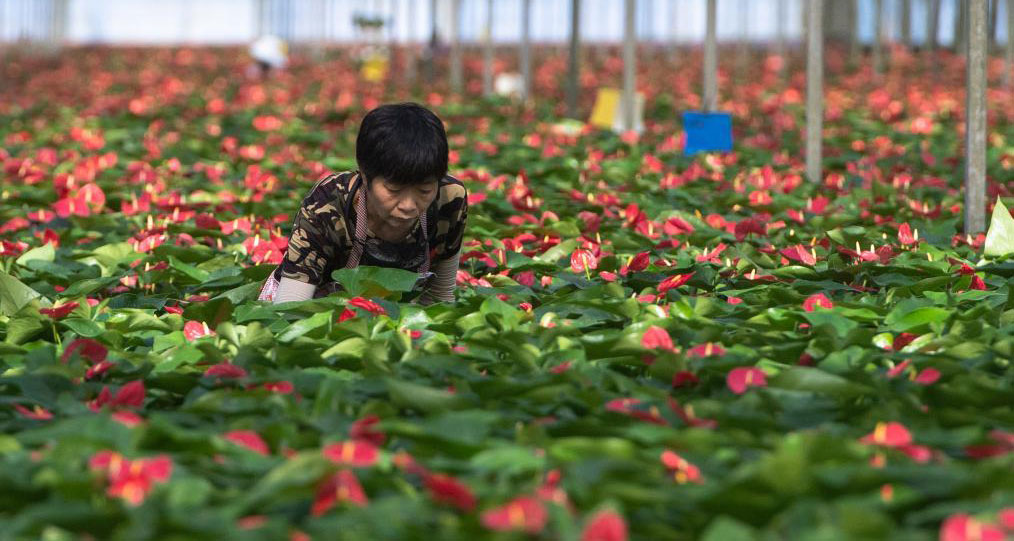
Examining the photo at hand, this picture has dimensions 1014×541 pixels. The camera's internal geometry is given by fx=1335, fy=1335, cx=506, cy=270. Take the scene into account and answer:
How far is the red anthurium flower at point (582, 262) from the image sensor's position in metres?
4.15

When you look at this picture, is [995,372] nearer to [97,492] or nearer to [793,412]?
[793,412]

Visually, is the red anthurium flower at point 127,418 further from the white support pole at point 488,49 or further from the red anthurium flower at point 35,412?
the white support pole at point 488,49

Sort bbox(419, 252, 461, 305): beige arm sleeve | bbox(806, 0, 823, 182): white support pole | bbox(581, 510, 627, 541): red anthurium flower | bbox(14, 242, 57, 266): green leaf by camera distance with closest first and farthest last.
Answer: bbox(581, 510, 627, 541): red anthurium flower → bbox(419, 252, 461, 305): beige arm sleeve → bbox(14, 242, 57, 266): green leaf → bbox(806, 0, 823, 182): white support pole

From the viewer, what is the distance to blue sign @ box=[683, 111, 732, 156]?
8156mm

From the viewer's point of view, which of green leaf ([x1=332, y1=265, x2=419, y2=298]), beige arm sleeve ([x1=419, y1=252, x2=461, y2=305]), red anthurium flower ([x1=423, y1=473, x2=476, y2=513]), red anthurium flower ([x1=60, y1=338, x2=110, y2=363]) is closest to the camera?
red anthurium flower ([x1=423, y1=473, x2=476, y2=513])

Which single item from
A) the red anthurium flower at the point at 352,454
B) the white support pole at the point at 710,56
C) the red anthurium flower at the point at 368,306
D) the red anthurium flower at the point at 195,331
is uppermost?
the white support pole at the point at 710,56

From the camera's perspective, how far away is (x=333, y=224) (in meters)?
3.67

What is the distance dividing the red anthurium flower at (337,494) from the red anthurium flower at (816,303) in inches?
64.8

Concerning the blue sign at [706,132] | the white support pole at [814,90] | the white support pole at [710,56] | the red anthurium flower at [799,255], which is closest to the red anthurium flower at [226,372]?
the red anthurium flower at [799,255]

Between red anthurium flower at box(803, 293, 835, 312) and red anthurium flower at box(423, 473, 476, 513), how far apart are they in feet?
5.17

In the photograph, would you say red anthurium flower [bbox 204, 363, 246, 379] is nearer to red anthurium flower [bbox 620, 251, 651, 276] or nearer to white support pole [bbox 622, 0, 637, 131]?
red anthurium flower [bbox 620, 251, 651, 276]

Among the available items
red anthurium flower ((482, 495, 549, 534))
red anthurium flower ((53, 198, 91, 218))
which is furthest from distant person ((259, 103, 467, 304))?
red anthurium flower ((53, 198, 91, 218))

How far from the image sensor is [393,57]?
64.3ft

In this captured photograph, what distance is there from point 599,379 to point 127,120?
9353 millimetres
